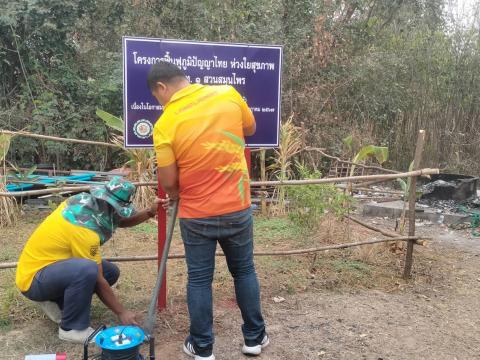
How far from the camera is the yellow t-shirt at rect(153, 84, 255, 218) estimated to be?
8.70 ft

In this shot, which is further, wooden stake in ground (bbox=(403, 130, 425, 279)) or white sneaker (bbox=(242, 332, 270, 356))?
wooden stake in ground (bbox=(403, 130, 425, 279))

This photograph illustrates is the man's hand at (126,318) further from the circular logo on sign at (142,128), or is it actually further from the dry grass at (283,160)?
the dry grass at (283,160)

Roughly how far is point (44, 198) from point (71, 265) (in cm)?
426

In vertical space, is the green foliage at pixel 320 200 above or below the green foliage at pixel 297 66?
below

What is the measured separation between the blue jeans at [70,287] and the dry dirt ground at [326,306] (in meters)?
0.19

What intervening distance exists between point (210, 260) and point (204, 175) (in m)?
0.49

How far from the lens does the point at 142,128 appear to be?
10.8 ft

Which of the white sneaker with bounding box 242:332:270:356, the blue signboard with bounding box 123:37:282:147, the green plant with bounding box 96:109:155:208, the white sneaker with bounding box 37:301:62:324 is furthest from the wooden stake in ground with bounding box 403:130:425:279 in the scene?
the green plant with bounding box 96:109:155:208

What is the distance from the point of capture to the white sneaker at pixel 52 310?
3.25m

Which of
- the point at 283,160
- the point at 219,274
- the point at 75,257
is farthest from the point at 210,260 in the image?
the point at 283,160

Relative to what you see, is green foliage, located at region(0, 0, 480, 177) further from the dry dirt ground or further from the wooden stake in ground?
the wooden stake in ground

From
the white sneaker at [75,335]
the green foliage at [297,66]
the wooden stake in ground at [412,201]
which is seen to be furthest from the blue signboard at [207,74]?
the green foliage at [297,66]

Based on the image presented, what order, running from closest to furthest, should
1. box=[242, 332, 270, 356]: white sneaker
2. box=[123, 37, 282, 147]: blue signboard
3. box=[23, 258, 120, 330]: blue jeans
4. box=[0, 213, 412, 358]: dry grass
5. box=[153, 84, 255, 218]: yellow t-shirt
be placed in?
box=[153, 84, 255, 218]: yellow t-shirt
box=[23, 258, 120, 330]: blue jeans
box=[242, 332, 270, 356]: white sneaker
box=[123, 37, 282, 147]: blue signboard
box=[0, 213, 412, 358]: dry grass

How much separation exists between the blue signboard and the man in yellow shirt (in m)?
0.44
